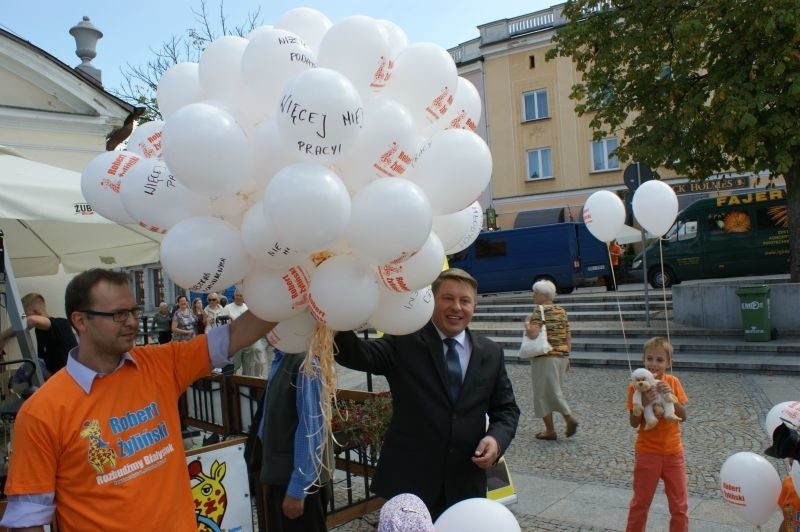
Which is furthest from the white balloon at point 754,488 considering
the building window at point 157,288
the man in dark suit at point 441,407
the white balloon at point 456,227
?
the building window at point 157,288

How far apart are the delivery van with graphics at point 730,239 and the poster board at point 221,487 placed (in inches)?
575

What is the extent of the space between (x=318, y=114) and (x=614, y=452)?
204 inches

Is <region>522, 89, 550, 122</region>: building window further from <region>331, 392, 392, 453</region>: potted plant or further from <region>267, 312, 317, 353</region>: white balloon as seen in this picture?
<region>267, 312, 317, 353</region>: white balloon

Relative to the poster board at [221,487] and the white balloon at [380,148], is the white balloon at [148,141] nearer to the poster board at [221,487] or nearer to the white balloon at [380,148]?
the white balloon at [380,148]

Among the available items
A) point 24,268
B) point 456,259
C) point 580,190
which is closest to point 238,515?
point 24,268

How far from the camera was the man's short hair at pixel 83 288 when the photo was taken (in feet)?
6.93

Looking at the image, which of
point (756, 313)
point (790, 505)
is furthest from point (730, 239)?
point (790, 505)

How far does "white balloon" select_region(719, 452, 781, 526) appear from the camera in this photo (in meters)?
3.07

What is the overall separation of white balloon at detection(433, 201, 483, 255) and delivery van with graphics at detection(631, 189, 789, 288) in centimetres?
1452

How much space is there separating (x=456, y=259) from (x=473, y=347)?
17.8 metres

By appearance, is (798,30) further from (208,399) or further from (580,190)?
(580,190)

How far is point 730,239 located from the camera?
1562cm

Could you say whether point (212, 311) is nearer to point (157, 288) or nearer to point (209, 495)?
point (209, 495)

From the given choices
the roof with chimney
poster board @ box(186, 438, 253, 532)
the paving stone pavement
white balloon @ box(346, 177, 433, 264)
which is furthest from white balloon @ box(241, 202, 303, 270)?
the roof with chimney
